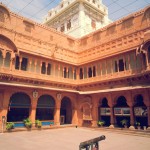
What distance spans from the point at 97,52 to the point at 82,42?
343cm

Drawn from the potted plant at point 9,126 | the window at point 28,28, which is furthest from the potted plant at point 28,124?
the window at point 28,28

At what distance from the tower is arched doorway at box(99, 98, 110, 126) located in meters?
12.3

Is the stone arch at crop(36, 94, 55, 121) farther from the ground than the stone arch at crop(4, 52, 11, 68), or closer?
closer

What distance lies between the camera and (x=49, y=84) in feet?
57.9

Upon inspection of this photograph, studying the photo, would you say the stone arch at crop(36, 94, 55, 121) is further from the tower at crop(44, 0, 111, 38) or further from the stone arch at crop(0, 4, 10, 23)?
the tower at crop(44, 0, 111, 38)

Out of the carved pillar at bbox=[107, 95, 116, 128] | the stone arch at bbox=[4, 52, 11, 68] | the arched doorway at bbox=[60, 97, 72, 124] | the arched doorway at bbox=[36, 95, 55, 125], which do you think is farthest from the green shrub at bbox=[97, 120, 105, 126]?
the stone arch at bbox=[4, 52, 11, 68]

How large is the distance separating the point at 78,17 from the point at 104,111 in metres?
16.5

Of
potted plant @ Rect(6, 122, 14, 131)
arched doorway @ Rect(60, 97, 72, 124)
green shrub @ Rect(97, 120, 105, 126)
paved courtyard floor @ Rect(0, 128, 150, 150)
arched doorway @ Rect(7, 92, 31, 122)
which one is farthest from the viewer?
arched doorway @ Rect(60, 97, 72, 124)

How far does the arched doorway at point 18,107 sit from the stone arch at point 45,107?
4.69ft

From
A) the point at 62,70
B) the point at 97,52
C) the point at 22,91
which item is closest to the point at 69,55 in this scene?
the point at 62,70

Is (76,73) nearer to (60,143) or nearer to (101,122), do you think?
(101,122)

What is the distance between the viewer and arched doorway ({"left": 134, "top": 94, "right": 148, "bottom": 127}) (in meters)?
14.8

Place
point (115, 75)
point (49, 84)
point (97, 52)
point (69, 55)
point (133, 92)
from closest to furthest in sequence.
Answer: point (133, 92) → point (115, 75) → point (49, 84) → point (97, 52) → point (69, 55)

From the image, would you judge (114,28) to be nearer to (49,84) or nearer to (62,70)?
(62,70)
